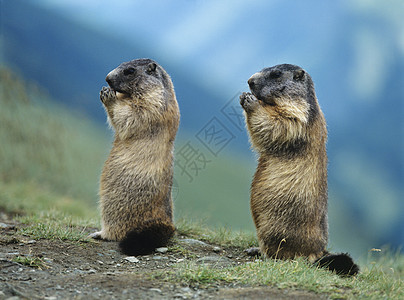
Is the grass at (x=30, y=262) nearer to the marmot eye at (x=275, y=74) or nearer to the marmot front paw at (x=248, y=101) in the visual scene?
the marmot front paw at (x=248, y=101)

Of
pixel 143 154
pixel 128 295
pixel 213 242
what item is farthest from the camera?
pixel 213 242

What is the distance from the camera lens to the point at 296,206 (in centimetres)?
611

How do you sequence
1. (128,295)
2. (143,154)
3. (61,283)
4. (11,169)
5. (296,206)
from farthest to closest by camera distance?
(11,169) < (143,154) < (296,206) < (61,283) < (128,295)

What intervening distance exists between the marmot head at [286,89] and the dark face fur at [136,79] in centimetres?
142

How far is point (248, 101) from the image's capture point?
20.5ft

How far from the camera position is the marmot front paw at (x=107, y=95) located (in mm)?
6750

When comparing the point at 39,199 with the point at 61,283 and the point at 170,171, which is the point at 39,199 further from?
the point at 61,283

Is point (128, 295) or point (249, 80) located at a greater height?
point (249, 80)

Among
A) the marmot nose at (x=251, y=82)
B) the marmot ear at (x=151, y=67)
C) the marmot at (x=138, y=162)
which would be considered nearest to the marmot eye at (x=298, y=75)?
the marmot nose at (x=251, y=82)

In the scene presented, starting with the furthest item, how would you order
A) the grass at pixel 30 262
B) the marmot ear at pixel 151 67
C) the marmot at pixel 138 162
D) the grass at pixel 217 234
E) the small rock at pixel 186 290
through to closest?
the grass at pixel 217 234 < the marmot ear at pixel 151 67 < the marmot at pixel 138 162 < the grass at pixel 30 262 < the small rock at pixel 186 290

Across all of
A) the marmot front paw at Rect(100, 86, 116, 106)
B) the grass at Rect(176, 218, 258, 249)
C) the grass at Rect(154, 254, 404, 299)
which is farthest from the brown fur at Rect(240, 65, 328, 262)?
the marmot front paw at Rect(100, 86, 116, 106)

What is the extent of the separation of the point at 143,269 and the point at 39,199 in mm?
5568

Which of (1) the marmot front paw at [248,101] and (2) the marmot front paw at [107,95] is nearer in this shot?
(1) the marmot front paw at [248,101]

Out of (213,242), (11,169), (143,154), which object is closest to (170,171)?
(143,154)
